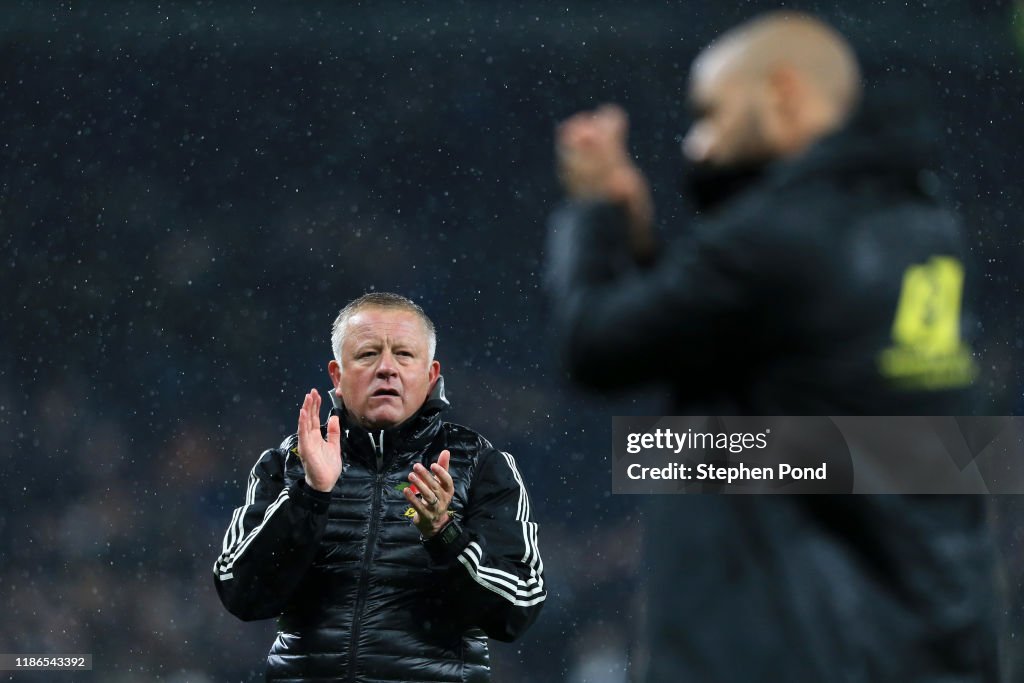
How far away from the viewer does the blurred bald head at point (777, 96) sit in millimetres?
1596

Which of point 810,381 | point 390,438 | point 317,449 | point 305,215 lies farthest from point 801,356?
point 305,215

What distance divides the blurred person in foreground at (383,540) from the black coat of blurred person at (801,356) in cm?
160

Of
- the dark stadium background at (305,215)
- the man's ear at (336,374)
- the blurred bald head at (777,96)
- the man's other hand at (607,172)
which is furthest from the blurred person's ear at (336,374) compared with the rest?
the dark stadium background at (305,215)

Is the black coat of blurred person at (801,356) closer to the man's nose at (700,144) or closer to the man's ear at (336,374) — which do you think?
the man's nose at (700,144)

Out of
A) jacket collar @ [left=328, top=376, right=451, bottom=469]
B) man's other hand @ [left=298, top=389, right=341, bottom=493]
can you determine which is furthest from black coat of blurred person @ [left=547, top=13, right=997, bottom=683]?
jacket collar @ [left=328, top=376, right=451, bottom=469]

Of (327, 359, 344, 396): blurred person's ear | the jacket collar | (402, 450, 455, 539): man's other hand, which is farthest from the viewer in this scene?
(327, 359, 344, 396): blurred person's ear

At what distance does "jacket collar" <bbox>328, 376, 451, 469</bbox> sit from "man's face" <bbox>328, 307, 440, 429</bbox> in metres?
0.02

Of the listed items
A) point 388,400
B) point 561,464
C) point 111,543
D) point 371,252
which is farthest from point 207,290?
point 388,400

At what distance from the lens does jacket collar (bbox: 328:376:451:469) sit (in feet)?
11.1

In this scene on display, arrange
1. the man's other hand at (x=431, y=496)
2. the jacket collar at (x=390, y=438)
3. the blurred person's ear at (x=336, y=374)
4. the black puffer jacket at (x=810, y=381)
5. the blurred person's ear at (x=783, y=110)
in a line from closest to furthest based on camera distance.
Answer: the black puffer jacket at (x=810, y=381) < the blurred person's ear at (x=783, y=110) < the man's other hand at (x=431, y=496) < the jacket collar at (x=390, y=438) < the blurred person's ear at (x=336, y=374)

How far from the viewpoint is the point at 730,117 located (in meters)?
1.60

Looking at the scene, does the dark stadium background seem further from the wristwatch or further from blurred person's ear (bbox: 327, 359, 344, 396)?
the wristwatch

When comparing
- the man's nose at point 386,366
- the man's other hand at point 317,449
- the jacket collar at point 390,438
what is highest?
the man's nose at point 386,366

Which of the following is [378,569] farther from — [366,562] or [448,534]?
[448,534]
